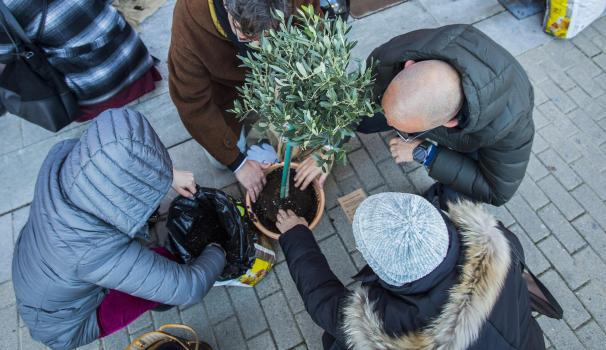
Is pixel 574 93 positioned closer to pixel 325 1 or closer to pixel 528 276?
pixel 528 276

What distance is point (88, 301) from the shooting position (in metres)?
2.06

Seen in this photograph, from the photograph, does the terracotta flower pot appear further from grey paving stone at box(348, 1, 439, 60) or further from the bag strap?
the bag strap

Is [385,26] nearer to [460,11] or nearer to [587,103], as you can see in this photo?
[460,11]

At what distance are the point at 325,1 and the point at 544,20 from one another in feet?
8.45

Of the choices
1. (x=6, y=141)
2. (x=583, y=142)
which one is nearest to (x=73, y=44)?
(x=6, y=141)

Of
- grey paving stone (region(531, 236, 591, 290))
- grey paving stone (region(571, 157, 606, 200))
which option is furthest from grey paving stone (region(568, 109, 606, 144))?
grey paving stone (region(531, 236, 591, 290))

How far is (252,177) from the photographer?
98.9 inches

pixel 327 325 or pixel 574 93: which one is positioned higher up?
pixel 327 325

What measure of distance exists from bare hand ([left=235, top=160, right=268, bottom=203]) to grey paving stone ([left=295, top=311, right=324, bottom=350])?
2.83 feet

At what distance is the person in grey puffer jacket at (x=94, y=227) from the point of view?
1607mm

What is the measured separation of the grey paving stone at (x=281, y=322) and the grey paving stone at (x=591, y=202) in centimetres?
231

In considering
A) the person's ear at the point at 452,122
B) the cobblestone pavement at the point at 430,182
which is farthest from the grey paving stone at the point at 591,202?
the person's ear at the point at 452,122

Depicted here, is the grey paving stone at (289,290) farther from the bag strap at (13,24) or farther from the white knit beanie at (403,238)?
the bag strap at (13,24)

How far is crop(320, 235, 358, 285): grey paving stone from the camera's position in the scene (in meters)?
2.79
